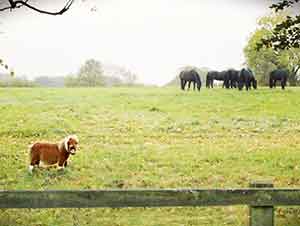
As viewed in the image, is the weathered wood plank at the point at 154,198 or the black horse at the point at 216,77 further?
the black horse at the point at 216,77

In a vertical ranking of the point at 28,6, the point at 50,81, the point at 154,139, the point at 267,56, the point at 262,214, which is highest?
the point at 28,6

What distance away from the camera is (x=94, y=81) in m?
6.42

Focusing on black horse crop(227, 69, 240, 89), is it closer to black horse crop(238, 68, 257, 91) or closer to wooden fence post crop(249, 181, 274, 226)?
black horse crop(238, 68, 257, 91)

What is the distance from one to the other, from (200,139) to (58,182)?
1.65 m

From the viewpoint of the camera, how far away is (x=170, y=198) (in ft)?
10.0

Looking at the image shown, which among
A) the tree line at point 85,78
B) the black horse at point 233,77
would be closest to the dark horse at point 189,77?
the black horse at point 233,77

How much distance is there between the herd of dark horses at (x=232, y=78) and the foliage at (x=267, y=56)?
88 mm

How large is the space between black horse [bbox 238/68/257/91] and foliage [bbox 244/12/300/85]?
74mm

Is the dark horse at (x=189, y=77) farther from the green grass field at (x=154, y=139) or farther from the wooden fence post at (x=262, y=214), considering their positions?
the wooden fence post at (x=262, y=214)

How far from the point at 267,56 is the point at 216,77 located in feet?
2.24

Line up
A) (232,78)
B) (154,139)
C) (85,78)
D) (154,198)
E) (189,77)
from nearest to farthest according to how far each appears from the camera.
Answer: (154,198)
(154,139)
(85,78)
(189,77)
(232,78)

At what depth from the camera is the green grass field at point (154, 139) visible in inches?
215

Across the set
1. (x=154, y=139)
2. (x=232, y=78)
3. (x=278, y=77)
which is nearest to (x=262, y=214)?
(x=154, y=139)

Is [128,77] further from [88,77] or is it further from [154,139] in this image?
[154,139]
